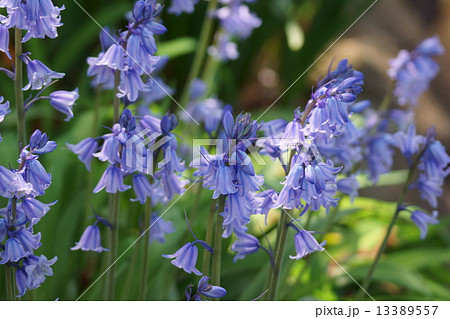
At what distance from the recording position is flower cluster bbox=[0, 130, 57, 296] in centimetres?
145

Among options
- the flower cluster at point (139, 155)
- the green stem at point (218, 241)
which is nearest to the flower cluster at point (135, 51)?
the flower cluster at point (139, 155)

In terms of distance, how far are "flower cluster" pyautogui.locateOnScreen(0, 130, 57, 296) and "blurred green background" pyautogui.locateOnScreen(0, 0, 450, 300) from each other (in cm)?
44

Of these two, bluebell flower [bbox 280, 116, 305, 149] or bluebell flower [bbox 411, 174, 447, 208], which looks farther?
bluebell flower [bbox 411, 174, 447, 208]

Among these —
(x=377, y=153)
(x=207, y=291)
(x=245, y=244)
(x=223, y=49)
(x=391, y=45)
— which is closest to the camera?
(x=207, y=291)

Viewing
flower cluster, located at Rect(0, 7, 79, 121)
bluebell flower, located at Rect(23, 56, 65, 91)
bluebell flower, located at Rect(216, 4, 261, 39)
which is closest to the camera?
flower cluster, located at Rect(0, 7, 79, 121)

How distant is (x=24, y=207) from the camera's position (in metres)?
1.52

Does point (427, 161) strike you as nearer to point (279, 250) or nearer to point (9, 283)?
point (279, 250)

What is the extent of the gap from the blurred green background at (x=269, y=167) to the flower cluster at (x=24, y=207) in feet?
1.44

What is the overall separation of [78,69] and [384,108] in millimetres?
2696

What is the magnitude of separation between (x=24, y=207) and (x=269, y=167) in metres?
2.24

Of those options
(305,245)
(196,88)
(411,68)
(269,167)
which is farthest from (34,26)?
(269,167)

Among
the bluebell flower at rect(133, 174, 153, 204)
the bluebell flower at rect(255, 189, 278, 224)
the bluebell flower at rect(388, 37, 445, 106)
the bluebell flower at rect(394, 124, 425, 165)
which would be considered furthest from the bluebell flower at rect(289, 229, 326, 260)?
the bluebell flower at rect(388, 37, 445, 106)

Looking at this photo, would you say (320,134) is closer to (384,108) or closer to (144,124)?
(144,124)

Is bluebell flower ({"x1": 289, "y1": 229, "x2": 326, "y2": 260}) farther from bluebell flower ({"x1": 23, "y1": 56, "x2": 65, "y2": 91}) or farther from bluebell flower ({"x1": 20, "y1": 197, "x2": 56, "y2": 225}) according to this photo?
bluebell flower ({"x1": 23, "y1": 56, "x2": 65, "y2": 91})
